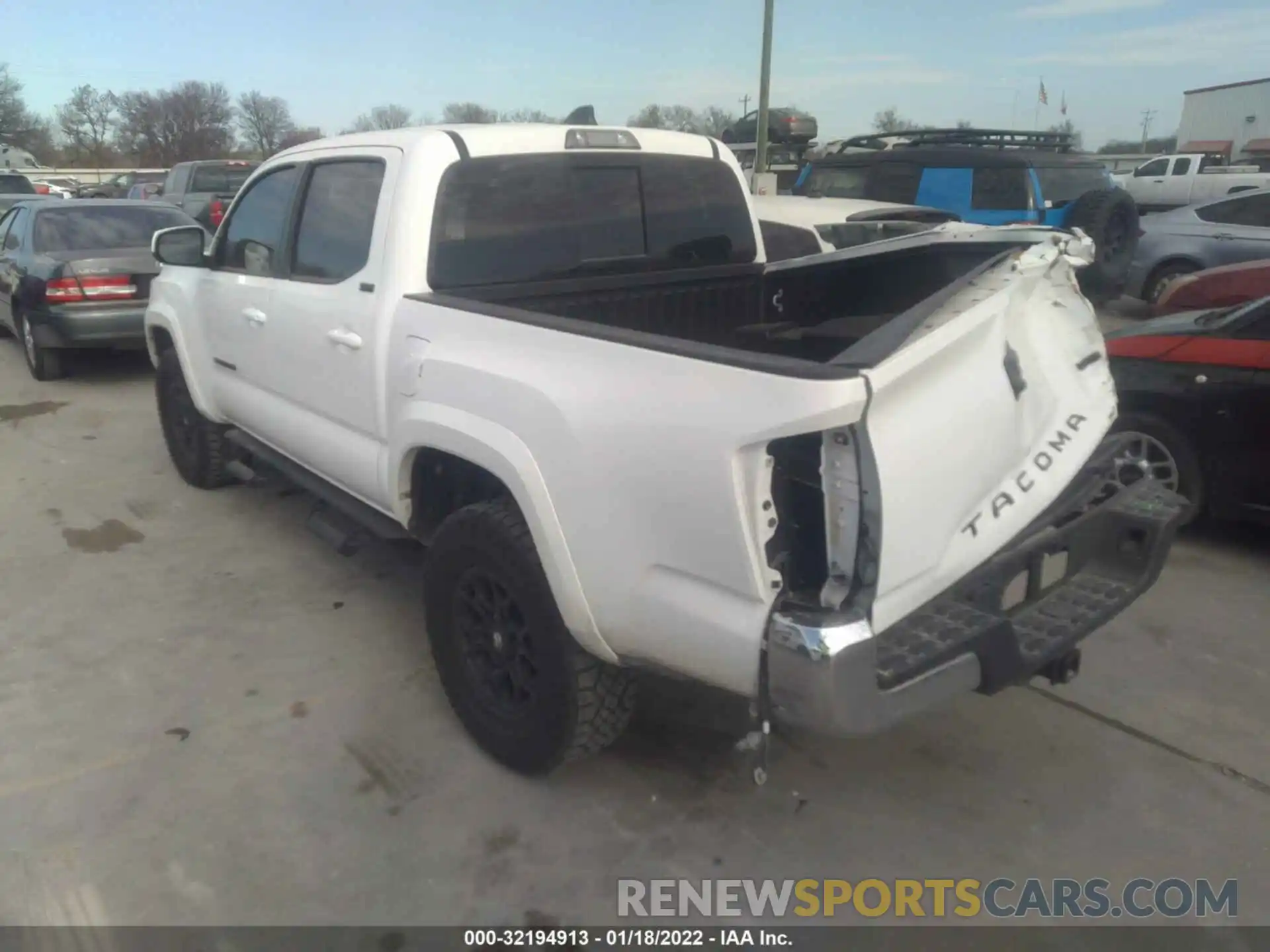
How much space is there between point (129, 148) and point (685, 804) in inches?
2538

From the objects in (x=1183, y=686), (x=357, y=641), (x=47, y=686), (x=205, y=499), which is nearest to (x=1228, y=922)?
(x=1183, y=686)

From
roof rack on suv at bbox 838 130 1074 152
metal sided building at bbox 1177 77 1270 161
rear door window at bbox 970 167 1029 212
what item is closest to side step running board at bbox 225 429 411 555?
rear door window at bbox 970 167 1029 212

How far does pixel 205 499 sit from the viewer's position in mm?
5758

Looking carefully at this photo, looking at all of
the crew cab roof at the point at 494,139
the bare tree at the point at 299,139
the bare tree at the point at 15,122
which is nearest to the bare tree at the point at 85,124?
the bare tree at the point at 15,122

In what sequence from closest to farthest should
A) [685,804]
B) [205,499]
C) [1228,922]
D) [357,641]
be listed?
[1228,922], [685,804], [357,641], [205,499]

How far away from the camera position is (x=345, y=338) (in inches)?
138

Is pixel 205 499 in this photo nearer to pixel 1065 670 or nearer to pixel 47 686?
pixel 47 686

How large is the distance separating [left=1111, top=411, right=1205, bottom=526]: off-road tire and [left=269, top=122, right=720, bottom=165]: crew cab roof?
2534 mm

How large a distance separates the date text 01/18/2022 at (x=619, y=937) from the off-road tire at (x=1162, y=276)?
10.4 m

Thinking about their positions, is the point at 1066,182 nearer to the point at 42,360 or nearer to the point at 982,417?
the point at 982,417

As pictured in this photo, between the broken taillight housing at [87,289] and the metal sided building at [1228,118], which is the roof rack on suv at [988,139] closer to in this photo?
the broken taillight housing at [87,289]

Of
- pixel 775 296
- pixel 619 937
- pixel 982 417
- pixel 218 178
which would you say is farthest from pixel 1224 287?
pixel 218 178

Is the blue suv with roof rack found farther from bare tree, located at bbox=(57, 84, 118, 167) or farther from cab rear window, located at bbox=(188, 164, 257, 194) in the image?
bare tree, located at bbox=(57, 84, 118, 167)

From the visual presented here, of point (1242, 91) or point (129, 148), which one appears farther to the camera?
point (129, 148)
